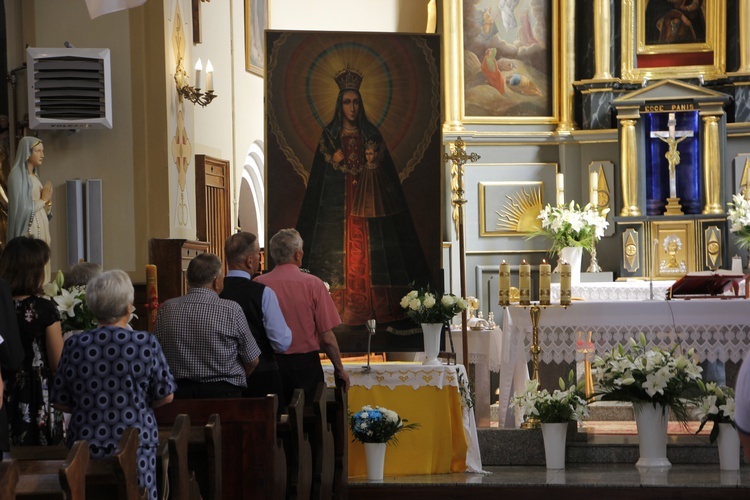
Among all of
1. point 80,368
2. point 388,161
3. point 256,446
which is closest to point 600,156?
point 388,161

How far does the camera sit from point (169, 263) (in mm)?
8930

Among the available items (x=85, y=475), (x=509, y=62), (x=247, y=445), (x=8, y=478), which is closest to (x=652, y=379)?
(x=247, y=445)

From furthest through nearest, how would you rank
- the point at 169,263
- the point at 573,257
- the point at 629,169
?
the point at 629,169 < the point at 573,257 < the point at 169,263

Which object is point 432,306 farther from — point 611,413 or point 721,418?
point 611,413

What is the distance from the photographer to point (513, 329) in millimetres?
8781

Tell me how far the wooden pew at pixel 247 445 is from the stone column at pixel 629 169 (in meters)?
8.83

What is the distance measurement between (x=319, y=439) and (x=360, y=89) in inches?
113

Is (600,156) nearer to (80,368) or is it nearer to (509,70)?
(509,70)

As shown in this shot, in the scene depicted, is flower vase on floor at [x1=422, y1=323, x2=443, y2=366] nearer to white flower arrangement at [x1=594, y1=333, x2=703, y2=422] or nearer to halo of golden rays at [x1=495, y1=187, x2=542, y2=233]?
white flower arrangement at [x1=594, y1=333, x2=703, y2=422]

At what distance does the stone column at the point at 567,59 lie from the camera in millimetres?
13617

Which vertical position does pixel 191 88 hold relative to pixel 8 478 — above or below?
→ above

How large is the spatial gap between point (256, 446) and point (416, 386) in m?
2.49

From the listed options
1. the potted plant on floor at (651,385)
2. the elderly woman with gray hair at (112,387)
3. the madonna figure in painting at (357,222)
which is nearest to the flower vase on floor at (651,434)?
the potted plant on floor at (651,385)

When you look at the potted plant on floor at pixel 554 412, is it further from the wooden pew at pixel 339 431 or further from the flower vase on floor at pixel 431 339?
the wooden pew at pixel 339 431
